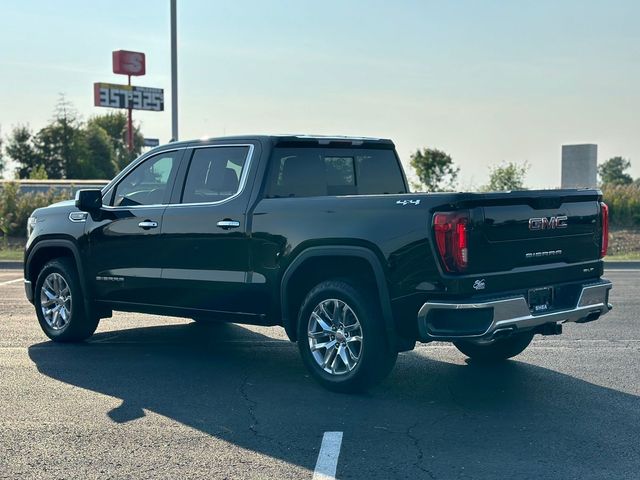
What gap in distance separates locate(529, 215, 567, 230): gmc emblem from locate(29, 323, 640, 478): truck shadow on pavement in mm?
1249

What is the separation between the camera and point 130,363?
816cm

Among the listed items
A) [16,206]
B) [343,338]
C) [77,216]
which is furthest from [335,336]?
[16,206]

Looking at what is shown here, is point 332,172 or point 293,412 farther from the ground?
point 332,172

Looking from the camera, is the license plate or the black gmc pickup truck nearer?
the black gmc pickup truck

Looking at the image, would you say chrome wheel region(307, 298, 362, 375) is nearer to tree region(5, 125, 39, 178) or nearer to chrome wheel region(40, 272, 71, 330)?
chrome wheel region(40, 272, 71, 330)

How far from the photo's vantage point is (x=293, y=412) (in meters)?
6.35

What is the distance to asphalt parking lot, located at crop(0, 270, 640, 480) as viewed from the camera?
17.0ft

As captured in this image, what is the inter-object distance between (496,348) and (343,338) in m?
1.74

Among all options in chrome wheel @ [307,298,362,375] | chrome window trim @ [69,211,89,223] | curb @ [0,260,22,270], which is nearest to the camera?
chrome wheel @ [307,298,362,375]

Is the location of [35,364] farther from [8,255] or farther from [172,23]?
[172,23]

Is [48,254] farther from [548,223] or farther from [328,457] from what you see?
[548,223]

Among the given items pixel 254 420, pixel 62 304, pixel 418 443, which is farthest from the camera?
pixel 62 304

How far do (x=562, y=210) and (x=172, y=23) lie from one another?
16.0 metres

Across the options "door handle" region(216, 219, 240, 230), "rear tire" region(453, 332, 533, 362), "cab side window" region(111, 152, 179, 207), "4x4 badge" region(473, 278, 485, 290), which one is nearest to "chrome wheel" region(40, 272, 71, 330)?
"cab side window" region(111, 152, 179, 207)
